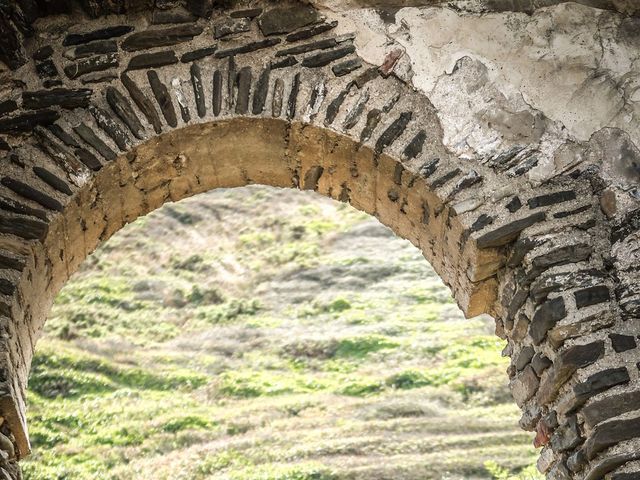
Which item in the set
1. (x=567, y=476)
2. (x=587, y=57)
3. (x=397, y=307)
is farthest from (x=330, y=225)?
(x=567, y=476)

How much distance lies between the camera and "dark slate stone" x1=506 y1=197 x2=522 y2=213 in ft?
8.71

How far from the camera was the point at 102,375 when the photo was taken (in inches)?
247

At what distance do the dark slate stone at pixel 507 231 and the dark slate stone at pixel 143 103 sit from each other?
1227 millimetres

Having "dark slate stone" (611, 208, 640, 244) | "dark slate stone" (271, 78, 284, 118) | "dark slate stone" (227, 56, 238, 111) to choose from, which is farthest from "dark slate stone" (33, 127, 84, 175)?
"dark slate stone" (611, 208, 640, 244)

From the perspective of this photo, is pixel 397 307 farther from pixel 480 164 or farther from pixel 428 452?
pixel 480 164

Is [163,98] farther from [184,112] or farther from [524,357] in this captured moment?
[524,357]

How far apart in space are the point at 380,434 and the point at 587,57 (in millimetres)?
3387

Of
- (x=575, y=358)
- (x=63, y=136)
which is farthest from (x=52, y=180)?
(x=575, y=358)

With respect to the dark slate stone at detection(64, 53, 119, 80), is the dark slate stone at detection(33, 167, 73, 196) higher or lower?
lower

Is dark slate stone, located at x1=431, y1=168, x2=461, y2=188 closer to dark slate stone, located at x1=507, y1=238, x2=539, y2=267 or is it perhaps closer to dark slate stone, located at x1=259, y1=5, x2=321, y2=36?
dark slate stone, located at x1=507, y1=238, x2=539, y2=267

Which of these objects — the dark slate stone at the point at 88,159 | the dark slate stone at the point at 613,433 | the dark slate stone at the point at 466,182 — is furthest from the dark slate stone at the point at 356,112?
the dark slate stone at the point at 613,433

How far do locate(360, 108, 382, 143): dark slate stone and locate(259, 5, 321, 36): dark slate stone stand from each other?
50cm

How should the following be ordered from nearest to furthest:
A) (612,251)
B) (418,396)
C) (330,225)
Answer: (612,251)
(418,396)
(330,225)

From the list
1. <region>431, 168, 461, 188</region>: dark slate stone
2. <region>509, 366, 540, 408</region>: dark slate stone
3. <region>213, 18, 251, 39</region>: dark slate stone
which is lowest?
<region>509, 366, 540, 408</region>: dark slate stone
